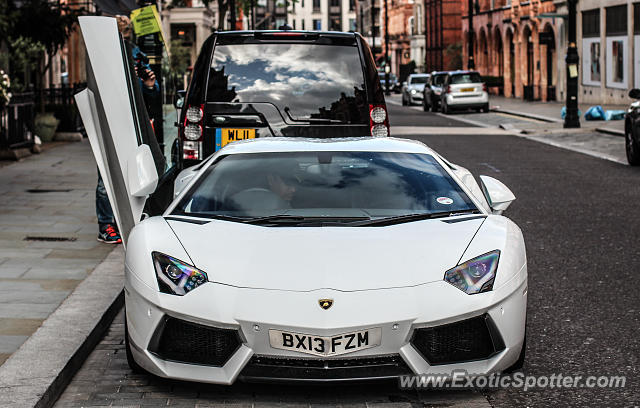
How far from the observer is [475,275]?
5.46 metres

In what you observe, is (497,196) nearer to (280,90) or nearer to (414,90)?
(280,90)

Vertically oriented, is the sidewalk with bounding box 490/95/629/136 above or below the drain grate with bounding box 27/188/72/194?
above

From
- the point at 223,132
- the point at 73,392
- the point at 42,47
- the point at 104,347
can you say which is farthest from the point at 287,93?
the point at 42,47

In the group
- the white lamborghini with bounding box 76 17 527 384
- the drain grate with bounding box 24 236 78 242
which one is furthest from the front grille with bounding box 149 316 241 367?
the drain grate with bounding box 24 236 78 242

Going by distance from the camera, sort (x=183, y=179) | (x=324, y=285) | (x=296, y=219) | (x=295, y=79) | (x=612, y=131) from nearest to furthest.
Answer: (x=324, y=285) → (x=296, y=219) → (x=183, y=179) → (x=295, y=79) → (x=612, y=131)

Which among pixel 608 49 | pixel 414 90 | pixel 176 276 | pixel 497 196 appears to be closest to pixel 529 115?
pixel 608 49

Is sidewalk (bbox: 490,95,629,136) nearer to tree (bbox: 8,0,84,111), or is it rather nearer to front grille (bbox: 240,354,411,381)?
tree (bbox: 8,0,84,111)

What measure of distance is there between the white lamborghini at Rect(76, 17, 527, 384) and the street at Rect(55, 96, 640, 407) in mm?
202

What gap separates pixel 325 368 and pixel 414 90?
1998 inches

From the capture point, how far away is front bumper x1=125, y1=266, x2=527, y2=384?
5.16 meters

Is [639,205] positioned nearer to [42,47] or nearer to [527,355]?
[527,355]

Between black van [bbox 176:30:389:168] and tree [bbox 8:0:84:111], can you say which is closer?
black van [bbox 176:30:389:168]

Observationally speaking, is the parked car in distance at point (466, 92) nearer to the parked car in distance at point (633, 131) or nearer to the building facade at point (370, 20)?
the parked car in distance at point (633, 131)

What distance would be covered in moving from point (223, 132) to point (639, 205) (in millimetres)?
5520
